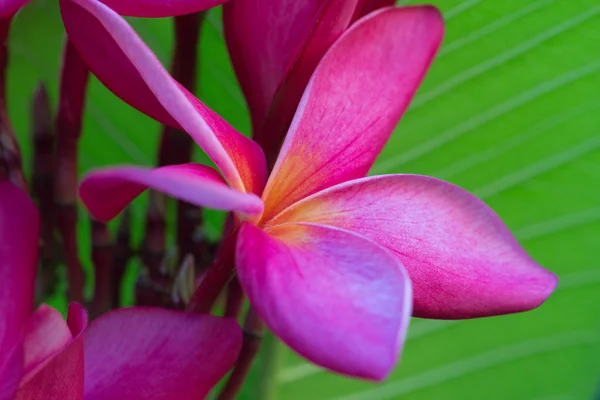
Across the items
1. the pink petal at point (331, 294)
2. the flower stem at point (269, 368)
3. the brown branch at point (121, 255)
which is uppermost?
the pink petal at point (331, 294)

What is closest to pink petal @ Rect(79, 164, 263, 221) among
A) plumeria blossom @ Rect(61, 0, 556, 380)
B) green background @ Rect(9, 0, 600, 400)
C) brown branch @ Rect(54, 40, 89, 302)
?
plumeria blossom @ Rect(61, 0, 556, 380)

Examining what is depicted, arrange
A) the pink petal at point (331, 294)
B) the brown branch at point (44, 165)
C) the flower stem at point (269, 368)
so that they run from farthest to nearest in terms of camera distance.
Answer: the flower stem at point (269, 368)
the brown branch at point (44, 165)
the pink petal at point (331, 294)

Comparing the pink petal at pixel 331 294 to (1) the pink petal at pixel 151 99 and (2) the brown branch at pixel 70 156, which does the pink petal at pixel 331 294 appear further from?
(2) the brown branch at pixel 70 156

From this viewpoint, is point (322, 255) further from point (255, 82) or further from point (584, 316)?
point (584, 316)

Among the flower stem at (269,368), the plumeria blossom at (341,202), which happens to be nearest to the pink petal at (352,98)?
the plumeria blossom at (341,202)

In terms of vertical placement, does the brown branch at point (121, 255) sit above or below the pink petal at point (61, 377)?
below

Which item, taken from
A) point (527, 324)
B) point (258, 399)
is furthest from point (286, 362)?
point (527, 324)

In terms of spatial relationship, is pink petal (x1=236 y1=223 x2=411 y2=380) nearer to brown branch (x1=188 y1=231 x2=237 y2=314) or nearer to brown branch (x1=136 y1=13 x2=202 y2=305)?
A: brown branch (x1=188 y1=231 x2=237 y2=314)

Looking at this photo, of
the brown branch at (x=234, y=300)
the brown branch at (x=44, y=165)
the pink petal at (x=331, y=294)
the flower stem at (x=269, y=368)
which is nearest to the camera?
the pink petal at (x=331, y=294)

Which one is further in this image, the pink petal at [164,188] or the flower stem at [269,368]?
the flower stem at [269,368]
